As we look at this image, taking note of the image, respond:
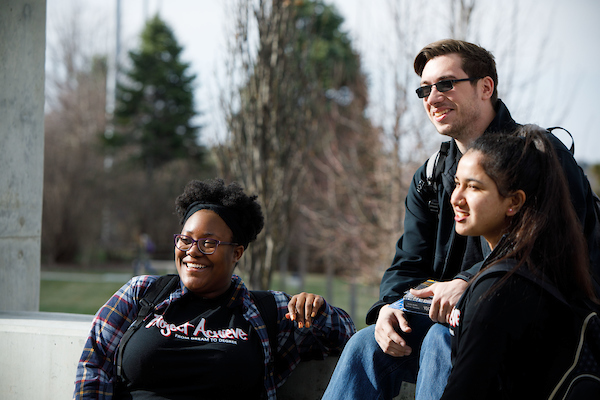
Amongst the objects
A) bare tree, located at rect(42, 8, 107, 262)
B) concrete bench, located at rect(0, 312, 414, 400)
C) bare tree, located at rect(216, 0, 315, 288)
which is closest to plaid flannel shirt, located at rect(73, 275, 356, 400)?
concrete bench, located at rect(0, 312, 414, 400)

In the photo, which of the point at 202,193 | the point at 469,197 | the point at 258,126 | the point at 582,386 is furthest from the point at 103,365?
the point at 258,126

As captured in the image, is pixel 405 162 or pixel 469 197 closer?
pixel 469 197

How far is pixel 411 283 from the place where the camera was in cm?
248

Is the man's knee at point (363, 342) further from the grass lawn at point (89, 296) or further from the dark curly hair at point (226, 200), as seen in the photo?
the grass lawn at point (89, 296)

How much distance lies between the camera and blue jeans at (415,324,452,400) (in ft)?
5.98

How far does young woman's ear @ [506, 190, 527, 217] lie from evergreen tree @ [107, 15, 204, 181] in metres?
22.8

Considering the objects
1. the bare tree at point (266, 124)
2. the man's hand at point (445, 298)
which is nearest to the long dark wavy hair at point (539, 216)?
the man's hand at point (445, 298)

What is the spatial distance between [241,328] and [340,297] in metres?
14.4

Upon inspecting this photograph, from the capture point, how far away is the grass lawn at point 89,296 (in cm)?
1185

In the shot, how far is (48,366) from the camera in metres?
2.83

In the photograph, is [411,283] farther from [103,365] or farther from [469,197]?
[103,365]

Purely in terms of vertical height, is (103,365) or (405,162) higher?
(405,162)

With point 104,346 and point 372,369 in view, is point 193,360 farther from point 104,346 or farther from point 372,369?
point 372,369

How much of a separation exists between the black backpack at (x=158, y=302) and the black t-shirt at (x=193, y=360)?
0.11 ft
